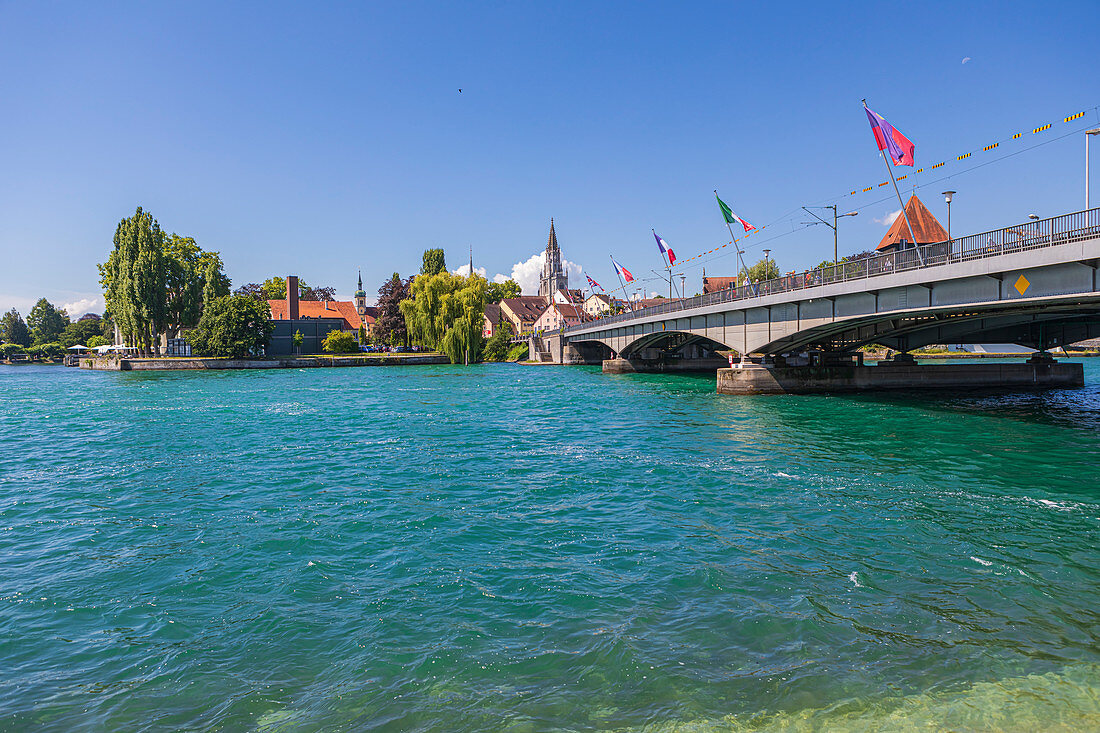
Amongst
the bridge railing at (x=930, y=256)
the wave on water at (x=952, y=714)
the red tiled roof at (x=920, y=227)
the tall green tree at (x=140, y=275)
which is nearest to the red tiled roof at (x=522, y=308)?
the tall green tree at (x=140, y=275)

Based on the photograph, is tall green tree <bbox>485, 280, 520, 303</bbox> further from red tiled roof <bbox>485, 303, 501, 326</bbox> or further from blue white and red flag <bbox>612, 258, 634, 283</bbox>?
blue white and red flag <bbox>612, 258, 634, 283</bbox>

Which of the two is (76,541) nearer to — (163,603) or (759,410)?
(163,603)

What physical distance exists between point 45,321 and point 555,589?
218 m

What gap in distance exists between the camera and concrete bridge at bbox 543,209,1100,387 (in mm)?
22297

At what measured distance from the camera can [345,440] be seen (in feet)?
85.5

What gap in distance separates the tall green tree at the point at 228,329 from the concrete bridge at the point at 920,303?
208 ft

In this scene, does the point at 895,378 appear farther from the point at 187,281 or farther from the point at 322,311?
the point at 322,311

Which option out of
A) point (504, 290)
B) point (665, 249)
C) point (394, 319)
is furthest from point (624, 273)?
point (504, 290)

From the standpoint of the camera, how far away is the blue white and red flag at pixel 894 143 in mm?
27406

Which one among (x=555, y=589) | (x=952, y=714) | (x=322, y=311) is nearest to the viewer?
(x=952, y=714)

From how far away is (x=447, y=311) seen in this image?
91.9 metres

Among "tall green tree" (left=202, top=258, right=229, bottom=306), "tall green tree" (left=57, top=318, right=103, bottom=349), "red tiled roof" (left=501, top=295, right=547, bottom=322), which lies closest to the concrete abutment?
"tall green tree" (left=202, top=258, right=229, bottom=306)

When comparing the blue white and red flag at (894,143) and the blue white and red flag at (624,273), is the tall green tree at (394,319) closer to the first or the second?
the blue white and red flag at (624,273)

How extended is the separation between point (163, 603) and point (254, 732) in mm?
4377
